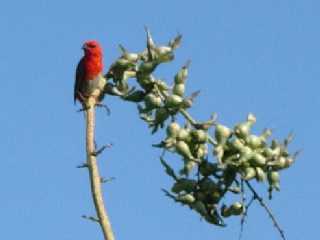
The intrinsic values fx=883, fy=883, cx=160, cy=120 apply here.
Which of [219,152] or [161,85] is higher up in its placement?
[161,85]

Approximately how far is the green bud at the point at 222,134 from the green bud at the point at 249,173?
18cm

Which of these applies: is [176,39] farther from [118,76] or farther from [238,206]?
[238,206]

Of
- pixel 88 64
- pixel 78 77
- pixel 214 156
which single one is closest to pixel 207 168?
pixel 214 156

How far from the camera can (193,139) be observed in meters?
4.41

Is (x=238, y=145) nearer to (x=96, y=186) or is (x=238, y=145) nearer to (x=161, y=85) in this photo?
(x=161, y=85)

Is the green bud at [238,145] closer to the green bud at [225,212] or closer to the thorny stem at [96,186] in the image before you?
the green bud at [225,212]

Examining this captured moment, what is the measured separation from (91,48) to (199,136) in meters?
8.55

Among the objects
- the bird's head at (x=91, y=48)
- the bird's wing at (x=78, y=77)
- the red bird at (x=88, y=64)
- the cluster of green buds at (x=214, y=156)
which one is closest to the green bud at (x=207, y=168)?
the cluster of green buds at (x=214, y=156)

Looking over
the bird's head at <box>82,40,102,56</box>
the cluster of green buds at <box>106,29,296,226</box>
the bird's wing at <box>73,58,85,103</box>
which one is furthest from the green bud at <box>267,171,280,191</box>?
the bird's head at <box>82,40,102,56</box>

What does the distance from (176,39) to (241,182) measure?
1.12 m

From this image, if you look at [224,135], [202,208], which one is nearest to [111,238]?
[202,208]

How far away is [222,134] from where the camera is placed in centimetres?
441

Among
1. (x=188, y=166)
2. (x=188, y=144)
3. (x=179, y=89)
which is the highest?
(x=179, y=89)

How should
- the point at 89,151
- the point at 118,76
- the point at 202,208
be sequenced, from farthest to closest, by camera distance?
the point at 118,76, the point at 89,151, the point at 202,208
